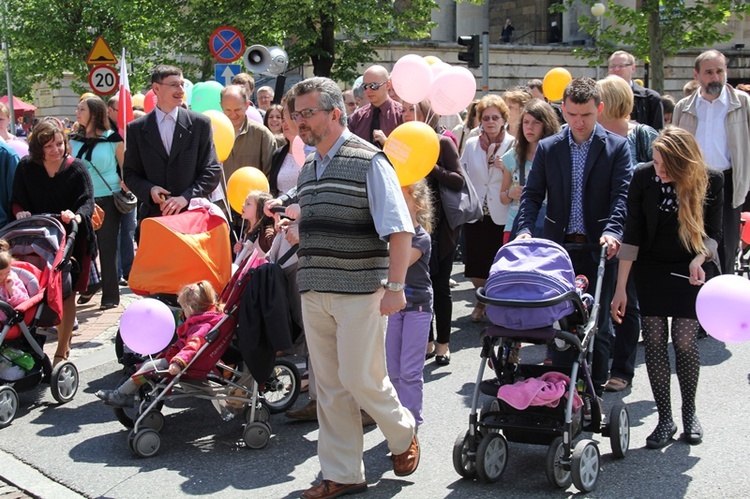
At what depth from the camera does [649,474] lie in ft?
17.8

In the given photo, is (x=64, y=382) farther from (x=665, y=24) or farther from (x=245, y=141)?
(x=665, y=24)

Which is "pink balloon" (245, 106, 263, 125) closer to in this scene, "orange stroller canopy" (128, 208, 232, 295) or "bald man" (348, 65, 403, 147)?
"bald man" (348, 65, 403, 147)

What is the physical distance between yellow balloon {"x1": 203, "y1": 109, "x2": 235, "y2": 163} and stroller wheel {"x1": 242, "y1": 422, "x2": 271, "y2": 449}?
334cm

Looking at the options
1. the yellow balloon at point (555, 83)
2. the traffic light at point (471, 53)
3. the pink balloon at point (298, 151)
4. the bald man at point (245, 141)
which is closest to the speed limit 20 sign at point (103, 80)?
the traffic light at point (471, 53)

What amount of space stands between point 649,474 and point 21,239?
4746 millimetres

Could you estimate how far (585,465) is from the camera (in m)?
5.09

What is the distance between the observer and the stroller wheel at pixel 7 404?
264 inches

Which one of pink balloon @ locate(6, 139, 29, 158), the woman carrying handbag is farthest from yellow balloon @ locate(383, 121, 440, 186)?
pink balloon @ locate(6, 139, 29, 158)

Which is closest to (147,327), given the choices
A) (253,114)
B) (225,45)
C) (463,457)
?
(463,457)

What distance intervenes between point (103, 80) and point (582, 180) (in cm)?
1401

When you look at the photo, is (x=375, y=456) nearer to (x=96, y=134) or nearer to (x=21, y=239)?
(x=21, y=239)

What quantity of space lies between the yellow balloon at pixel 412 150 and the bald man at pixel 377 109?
1244mm

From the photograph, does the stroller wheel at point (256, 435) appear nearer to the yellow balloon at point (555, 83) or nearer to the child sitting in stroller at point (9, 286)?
the child sitting in stroller at point (9, 286)

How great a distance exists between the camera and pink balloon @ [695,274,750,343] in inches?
195
